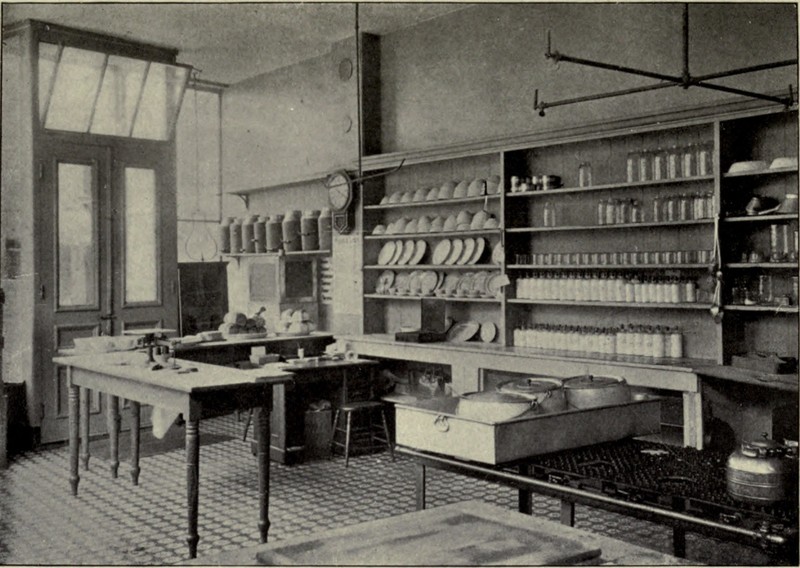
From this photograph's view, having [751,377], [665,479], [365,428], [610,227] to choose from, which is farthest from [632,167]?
[665,479]

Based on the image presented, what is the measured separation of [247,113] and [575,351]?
18.5 feet

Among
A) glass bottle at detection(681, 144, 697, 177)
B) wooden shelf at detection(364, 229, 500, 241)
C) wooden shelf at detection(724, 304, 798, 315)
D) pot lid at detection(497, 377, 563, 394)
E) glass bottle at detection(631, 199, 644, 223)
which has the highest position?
glass bottle at detection(681, 144, 697, 177)

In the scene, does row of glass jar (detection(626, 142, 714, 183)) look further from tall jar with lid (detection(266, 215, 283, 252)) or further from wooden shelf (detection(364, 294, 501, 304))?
tall jar with lid (detection(266, 215, 283, 252))

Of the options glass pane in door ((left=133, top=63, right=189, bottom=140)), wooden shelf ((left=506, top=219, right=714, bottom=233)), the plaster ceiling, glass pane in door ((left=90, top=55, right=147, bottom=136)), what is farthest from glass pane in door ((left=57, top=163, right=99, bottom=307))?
wooden shelf ((left=506, top=219, right=714, bottom=233))

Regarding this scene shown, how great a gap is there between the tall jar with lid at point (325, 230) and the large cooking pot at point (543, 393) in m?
5.38

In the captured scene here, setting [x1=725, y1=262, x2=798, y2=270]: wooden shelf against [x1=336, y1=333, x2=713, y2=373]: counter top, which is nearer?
[x1=725, y1=262, x2=798, y2=270]: wooden shelf

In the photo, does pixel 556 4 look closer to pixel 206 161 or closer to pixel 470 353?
pixel 470 353

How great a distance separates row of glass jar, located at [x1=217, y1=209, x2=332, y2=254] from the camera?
28.3 ft

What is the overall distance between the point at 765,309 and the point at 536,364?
173 centimetres

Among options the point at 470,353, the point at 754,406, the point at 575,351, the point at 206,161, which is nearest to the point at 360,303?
the point at 470,353

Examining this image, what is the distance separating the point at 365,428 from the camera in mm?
6742

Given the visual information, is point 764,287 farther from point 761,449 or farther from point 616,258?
point 761,449

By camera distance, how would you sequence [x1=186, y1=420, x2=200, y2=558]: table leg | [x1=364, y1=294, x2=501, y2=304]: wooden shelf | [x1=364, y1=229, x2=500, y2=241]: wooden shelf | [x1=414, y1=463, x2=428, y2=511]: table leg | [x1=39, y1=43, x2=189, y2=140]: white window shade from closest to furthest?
[x1=414, y1=463, x2=428, y2=511]: table leg
[x1=186, y1=420, x2=200, y2=558]: table leg
[x1=364, y1=294, x2=501, y2=304]: wooden shelf
[x1=364, y1=229, x2=500, y2=241]: wooden shelf
[x1=39, y1=43, x2=189, y2=140]: white window shade

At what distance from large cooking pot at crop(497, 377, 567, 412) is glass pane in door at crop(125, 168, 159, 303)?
18.7 ft
